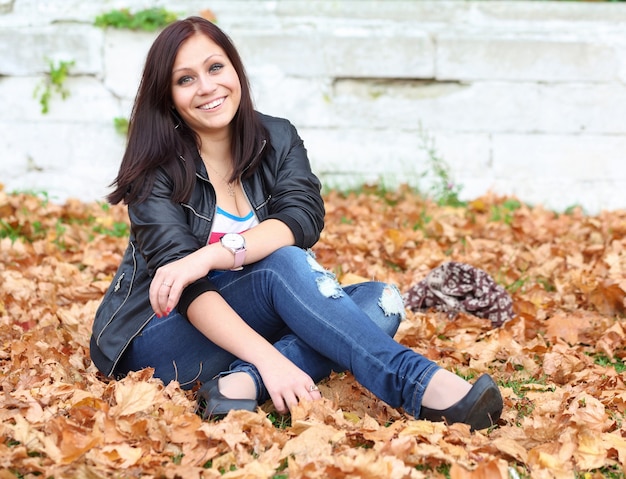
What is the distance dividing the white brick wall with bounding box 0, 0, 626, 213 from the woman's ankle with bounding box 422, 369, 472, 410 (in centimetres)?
313

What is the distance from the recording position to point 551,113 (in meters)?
5.29

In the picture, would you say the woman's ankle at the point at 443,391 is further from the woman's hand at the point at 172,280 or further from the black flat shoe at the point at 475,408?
the woman's hand at the point at 172,280

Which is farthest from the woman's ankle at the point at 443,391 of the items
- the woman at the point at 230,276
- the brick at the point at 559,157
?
the brick at the point at 559,157

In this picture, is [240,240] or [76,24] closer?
[240,240]

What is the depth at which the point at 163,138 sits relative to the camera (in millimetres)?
2662

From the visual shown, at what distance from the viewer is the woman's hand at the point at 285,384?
7.68 feet

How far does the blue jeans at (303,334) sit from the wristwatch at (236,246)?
0.21 ft

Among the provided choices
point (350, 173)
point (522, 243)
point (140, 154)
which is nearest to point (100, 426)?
point (140, 154)

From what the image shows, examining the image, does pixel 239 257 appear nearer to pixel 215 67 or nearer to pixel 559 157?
pixel 215 67

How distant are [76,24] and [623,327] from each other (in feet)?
11.9

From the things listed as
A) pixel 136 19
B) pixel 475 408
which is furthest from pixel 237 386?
pixel 136 19

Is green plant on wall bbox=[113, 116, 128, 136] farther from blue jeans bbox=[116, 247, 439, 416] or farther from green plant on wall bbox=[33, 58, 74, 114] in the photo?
blue jeans bbox=[116, 247, 439, 416]

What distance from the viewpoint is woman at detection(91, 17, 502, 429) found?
233cm

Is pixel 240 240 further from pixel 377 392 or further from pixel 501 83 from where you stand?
pixel 501 83
